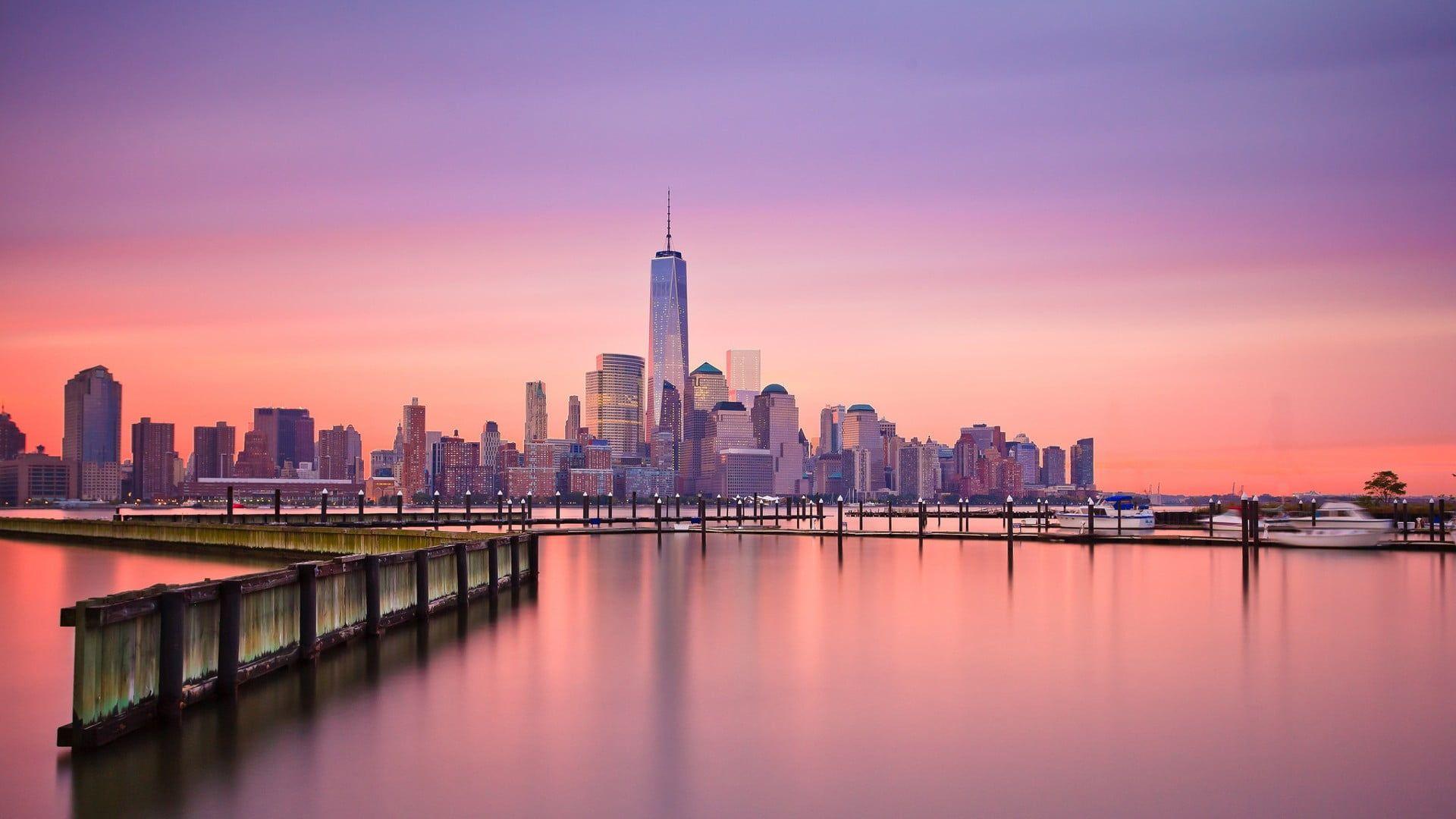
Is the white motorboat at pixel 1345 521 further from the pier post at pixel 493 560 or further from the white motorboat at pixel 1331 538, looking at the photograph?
the pier post at pixel 493 560

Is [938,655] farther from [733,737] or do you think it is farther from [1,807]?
[1,807]

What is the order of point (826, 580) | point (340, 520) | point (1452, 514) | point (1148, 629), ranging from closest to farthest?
1. point (1148, 629)
2. point (826, 580)
3. point (340, 520)
4. point (1452, 514)

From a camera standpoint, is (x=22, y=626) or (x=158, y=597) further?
(x=22, y=626)

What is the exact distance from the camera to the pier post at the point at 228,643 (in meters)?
15.9

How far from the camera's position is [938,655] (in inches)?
850

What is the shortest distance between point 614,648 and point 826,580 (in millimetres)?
16303

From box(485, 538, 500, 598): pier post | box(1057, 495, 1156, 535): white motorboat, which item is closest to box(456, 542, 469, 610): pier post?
box(485, 538, 500, 598): pier post

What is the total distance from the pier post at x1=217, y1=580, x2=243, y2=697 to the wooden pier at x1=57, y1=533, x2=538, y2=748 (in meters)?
0.01

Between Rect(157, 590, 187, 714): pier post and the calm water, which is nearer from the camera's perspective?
the calm water

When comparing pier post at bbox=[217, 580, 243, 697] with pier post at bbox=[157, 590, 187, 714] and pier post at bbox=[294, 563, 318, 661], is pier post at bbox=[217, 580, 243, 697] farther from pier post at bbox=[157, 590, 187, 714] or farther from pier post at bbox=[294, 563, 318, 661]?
pier post at bbox=[294, 563, 318, 661]

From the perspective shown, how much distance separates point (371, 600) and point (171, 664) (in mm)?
8189

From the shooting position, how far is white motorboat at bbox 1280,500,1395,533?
5600cm

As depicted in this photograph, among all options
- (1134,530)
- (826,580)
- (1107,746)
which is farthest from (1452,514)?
(1107,746)

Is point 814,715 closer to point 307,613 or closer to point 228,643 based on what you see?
point 228,643
